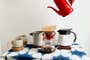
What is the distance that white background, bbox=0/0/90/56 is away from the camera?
5.31 ft

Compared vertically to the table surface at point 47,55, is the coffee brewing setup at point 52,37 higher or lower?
higher

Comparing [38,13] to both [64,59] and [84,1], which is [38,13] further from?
[64,59]

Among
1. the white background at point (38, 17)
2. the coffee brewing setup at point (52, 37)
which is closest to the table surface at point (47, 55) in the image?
the coffee brewing setup at point (52, 37)

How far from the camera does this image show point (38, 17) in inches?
64.7

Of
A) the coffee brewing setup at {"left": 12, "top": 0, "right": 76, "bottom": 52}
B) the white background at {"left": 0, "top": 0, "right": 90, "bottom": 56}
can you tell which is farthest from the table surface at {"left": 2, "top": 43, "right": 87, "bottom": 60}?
the white background at {"left": 0, "top": 0, "right": 90, "bottom": 56}

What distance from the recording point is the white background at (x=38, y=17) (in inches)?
63.7

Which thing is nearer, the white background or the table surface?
the table surface

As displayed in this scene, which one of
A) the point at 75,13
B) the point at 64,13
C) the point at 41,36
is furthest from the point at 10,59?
the point at 75,13

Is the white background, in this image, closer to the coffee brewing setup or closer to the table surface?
the coffee brewing setup

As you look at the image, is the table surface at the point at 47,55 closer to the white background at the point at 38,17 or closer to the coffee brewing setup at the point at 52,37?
the coffee brewing setup at the point at 52,37

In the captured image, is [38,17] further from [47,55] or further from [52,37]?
[47,55]

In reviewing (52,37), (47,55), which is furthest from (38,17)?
(47,55)

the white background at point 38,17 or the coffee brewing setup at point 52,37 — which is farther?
the white background at point 38,17

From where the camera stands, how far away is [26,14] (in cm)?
165
